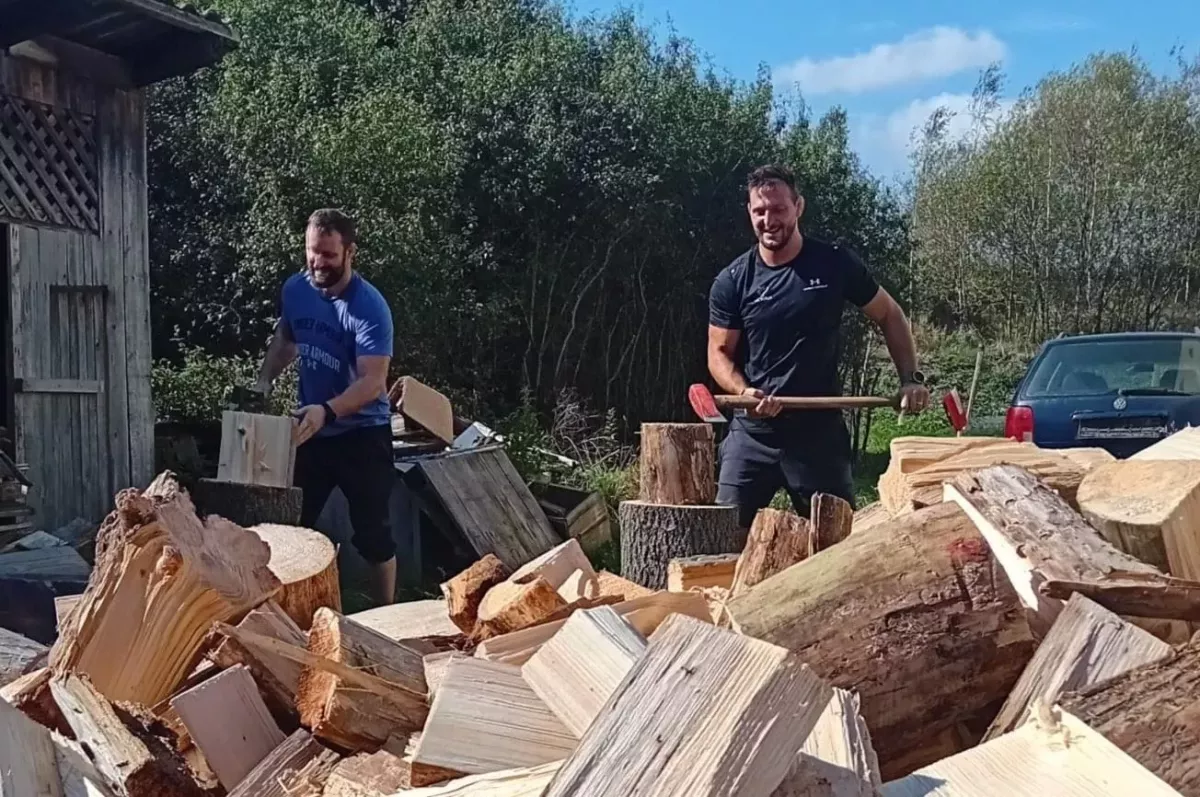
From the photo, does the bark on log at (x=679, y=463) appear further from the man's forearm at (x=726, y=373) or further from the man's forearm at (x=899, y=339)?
the man's forearm at (x=899, y=339)

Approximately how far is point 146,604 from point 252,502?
77.9 inches

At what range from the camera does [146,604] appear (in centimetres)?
257

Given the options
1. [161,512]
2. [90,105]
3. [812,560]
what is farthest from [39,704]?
[90,105]

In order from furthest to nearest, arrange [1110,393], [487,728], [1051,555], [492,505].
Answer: [1110,393] → [492,505] → [1051,555] → [487,728]

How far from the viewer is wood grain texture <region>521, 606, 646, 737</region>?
81.6 inches

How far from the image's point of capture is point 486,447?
→ 24.2 feet

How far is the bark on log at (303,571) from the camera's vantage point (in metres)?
3.18

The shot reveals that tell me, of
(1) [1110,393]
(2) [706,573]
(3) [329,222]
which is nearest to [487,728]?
(2) [706,573]

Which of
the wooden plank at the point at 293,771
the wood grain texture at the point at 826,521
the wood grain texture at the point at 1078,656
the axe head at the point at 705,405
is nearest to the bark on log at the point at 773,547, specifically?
the wood grain texture at the point at 826,521

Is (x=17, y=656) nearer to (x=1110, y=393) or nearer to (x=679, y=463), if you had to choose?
(x=679, y=463)

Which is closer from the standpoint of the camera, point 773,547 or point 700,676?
point 700,676

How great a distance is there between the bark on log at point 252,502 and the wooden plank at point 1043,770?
3170mm

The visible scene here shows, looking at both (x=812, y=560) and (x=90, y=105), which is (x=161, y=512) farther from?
(x=90, y=105)

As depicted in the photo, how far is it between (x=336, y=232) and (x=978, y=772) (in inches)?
134
